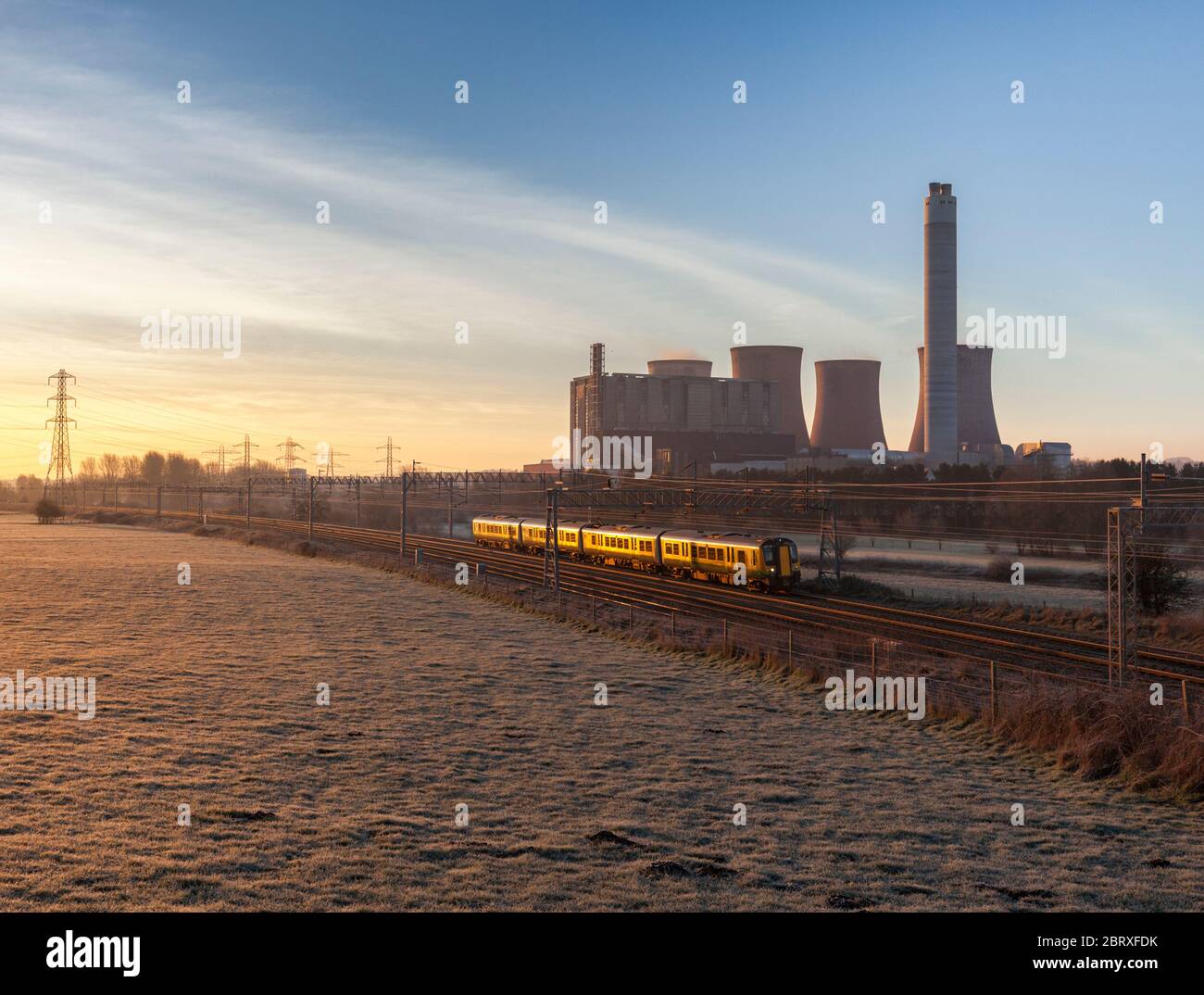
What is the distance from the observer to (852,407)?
5748 inches

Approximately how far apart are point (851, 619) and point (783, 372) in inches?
4917

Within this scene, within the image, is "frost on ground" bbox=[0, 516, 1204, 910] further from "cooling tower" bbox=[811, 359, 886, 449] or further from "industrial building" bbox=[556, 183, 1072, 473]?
"cooling tower" bbox=[811, 359, 886, 449]

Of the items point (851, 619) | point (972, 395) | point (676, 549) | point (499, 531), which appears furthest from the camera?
point (972, 395)

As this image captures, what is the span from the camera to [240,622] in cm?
3647

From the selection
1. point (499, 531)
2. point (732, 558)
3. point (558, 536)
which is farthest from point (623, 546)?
point (499, 531)

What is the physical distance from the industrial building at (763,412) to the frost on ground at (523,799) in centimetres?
10722

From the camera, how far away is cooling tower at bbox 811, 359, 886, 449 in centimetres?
14550

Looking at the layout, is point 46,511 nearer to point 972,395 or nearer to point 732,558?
point 732,558

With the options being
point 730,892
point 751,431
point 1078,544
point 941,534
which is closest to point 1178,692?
point 730,892

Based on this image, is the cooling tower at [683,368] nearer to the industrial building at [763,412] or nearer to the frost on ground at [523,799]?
the industrial building at [763,412]

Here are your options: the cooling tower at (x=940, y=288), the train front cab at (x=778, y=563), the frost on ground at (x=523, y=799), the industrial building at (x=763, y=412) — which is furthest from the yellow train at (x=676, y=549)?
the industrial building at (x=763, y=412)

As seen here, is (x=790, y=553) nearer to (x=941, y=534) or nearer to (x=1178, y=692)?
(x=1178, y=692)

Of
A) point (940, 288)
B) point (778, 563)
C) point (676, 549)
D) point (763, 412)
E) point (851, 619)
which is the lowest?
point (851, 619)
